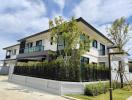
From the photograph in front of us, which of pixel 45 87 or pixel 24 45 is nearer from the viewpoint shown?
pixel 45 87

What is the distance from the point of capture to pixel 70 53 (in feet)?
53.6

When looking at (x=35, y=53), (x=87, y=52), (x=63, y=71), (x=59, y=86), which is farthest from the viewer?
(x=35, y=53)

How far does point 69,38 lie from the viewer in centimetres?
1583

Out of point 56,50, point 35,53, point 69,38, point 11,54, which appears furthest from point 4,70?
point 69,38

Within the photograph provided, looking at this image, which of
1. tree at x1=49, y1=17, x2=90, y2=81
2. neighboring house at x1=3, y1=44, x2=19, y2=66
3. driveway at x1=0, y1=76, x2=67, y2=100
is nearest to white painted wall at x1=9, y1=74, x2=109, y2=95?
driveway at x1=0, y1=76, x2=67, y2=100

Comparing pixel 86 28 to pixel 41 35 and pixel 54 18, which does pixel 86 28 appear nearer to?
pixel 54 18

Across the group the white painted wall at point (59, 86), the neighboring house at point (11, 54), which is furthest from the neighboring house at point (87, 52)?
the neighboring house at point (11, 54)

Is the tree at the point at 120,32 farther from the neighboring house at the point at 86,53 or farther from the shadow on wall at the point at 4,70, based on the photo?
the shadow on wall at the point at 4,70

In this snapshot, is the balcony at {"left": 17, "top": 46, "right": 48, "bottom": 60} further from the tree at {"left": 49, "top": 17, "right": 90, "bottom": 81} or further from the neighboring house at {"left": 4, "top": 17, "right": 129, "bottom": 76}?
the tree at {"left": 49, "top": 17, "right": 90, "bottom": 81}

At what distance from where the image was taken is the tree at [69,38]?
15.9m

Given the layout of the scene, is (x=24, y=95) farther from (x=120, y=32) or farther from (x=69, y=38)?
(x=120, y=32)

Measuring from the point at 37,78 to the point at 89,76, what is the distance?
522cm

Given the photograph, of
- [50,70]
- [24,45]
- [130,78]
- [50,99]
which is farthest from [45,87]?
[24,45]

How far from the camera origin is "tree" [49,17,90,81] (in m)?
15.9
